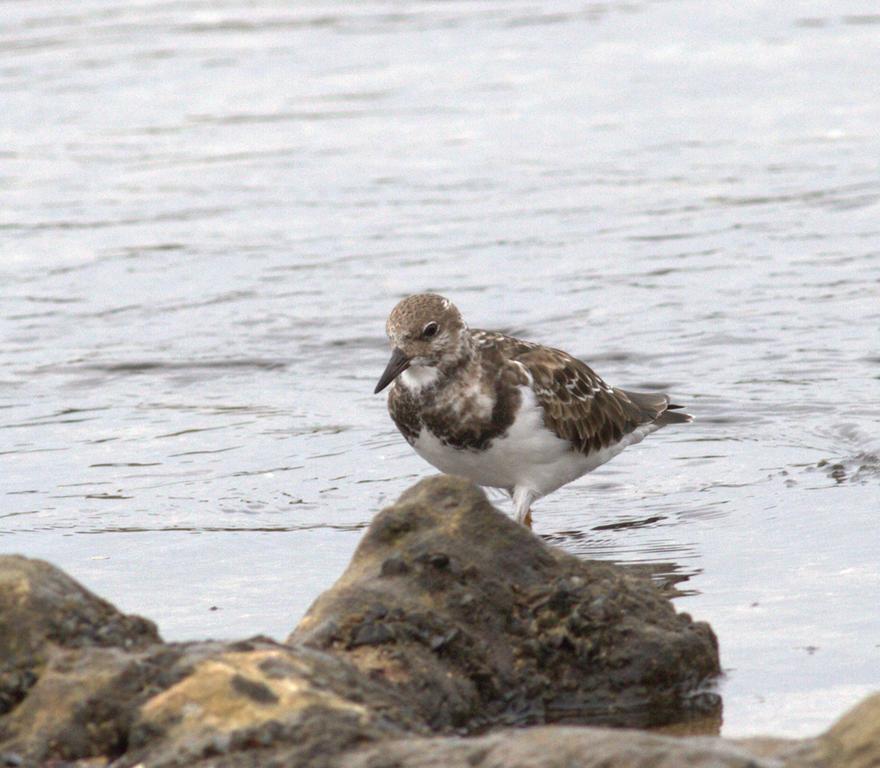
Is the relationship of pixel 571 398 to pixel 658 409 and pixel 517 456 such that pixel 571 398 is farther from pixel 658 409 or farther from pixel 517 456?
pixel 658 409

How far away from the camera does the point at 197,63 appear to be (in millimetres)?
15570

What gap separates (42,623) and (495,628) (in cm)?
105

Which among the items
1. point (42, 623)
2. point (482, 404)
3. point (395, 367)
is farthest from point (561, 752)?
point (395, 367)

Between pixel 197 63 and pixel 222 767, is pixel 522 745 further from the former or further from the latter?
pixel 197 63

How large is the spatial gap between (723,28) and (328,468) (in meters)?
10.6

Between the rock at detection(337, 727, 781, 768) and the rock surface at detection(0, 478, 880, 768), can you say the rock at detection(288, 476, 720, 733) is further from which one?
the rock at detection(337, 727, 781, 768)

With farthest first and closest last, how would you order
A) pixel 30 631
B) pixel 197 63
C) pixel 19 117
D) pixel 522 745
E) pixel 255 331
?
pixel 197 63 < pixel 19 117 < pixel 255 331 < pixel 30 631 < pixel 522 745

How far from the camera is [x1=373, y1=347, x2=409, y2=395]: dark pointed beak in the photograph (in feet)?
17.8

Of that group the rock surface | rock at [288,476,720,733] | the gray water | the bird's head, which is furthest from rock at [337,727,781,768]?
the bird's head

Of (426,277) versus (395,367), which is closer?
(395,367)

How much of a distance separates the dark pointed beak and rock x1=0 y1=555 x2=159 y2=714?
200 cm

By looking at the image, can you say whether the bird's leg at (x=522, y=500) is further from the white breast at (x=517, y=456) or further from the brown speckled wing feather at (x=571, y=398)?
the brown speckled wing feather at (x=571, y=398)

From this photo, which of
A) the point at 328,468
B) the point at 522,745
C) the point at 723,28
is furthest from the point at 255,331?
the point at 723,28

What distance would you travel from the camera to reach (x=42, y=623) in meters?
3.39
